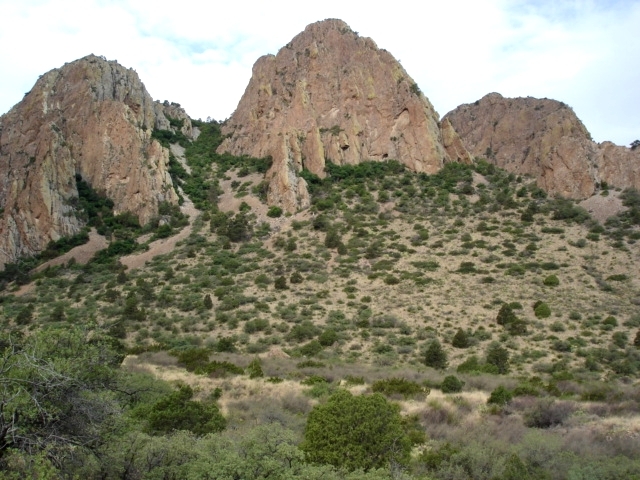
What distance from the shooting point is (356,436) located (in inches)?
456

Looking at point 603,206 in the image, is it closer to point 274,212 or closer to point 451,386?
point 274,212

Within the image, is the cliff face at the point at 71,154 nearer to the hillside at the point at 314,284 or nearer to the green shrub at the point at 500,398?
the hillside at the point at 314,284

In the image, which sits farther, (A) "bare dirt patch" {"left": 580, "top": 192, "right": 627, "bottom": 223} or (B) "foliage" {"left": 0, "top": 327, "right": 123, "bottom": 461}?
(A) "bare dirt patch" {"left": 580, "top": 192, "right": 627, "bottom": 223}

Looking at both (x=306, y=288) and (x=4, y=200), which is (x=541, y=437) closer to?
(x=306, y=288)

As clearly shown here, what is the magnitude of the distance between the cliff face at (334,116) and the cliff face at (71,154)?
43.2 ft

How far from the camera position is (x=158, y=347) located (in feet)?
96.3

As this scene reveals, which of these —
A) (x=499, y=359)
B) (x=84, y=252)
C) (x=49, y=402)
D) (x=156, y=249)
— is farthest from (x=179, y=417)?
(x=84, y=252)

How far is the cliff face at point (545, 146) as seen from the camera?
2184 inches

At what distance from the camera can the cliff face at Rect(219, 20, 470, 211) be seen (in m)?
61.1

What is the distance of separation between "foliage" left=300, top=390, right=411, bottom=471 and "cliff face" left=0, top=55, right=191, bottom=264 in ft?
156

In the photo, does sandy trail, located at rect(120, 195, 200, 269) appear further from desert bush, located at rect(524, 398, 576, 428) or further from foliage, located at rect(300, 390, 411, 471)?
foliage, located at rect(300, 390, 411, 471)

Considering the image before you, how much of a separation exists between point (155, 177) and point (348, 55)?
31.4 metres

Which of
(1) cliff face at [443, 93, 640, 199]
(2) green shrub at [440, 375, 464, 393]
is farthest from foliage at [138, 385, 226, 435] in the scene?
(1) cliff face at [443, 93, 640, 199]

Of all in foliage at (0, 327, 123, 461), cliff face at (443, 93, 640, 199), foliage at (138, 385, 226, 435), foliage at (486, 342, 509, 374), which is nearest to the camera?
foliage at (0, 327, 123, 461)
